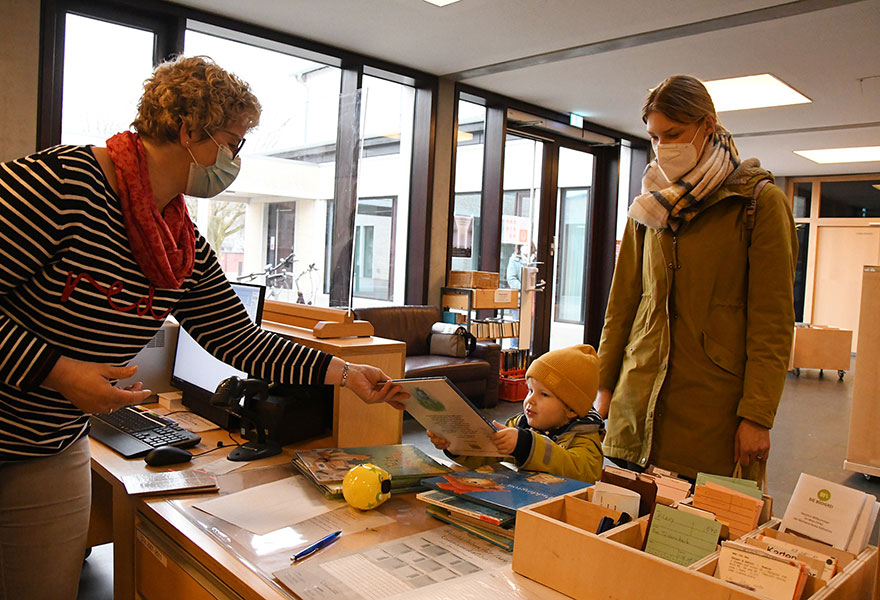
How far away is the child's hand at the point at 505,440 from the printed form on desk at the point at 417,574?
316 mm

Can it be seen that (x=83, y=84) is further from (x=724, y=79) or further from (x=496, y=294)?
(x=724, y=79)

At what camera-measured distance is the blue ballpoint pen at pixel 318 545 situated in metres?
1.19

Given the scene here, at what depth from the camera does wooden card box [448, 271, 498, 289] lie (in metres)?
6.30

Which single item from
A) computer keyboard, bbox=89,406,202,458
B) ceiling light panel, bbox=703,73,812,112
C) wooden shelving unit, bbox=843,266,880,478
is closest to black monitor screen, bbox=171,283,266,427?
computer keyboard, bbox=89,406,202,458

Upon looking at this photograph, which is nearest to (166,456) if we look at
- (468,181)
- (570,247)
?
(468,181)

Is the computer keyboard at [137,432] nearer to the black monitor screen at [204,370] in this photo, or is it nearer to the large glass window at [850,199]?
the black monitor screen at [204,370]

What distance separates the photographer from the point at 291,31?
5023mm

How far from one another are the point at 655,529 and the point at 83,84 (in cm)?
455

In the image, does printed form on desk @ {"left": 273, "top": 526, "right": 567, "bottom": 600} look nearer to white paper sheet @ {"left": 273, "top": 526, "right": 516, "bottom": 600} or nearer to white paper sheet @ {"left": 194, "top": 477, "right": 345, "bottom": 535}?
white paper sheet @ {"left": 273, "top": 526, "right": 516, "bottom": 600}

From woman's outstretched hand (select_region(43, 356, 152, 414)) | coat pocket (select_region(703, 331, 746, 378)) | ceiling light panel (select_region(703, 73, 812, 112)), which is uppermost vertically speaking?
ceiling light panel (select_region(703, 73, 812, 112))

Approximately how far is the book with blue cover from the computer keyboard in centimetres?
81

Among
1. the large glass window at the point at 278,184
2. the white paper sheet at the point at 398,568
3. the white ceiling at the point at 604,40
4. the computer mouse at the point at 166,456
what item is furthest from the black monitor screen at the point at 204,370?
the white ceiling at the point at 604,40

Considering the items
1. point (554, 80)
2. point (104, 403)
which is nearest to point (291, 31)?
point (554, 80)

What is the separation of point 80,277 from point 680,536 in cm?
114
